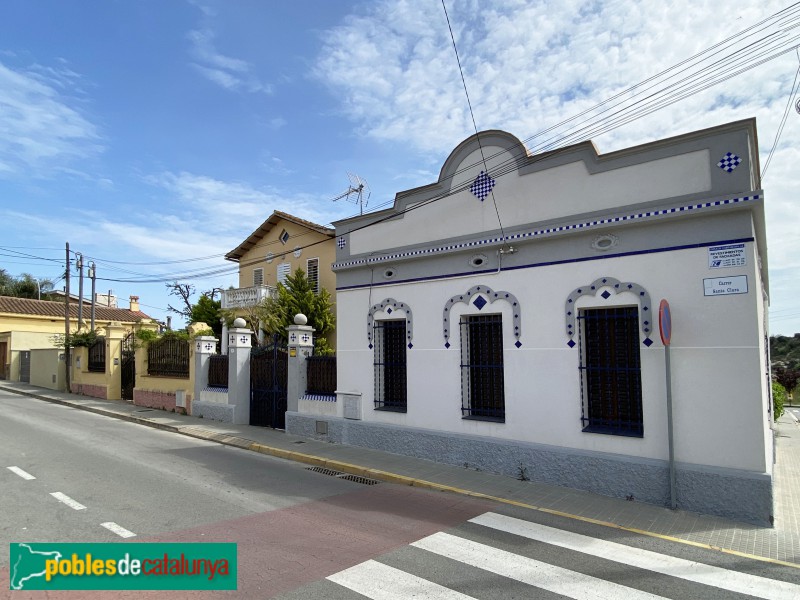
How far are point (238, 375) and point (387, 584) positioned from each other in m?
10.0

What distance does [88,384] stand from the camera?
20.5 metres

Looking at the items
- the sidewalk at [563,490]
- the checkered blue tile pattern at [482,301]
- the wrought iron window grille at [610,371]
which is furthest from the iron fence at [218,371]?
the wrought iron window grille at [610,371]

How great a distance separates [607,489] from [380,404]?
4.53 meters

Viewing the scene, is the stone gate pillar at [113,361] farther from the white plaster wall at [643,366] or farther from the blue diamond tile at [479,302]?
the blue diamond tile at [479,302]

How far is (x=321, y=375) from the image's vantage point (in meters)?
11.4

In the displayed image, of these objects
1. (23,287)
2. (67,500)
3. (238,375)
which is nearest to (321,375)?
(238,375)

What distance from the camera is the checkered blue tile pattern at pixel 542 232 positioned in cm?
629

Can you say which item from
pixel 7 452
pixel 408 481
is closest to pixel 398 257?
pixel 408 481

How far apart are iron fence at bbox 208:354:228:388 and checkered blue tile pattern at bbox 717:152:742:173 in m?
12.5

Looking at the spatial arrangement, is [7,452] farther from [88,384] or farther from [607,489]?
[88,384]

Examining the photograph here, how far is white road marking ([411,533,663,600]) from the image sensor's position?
428cm

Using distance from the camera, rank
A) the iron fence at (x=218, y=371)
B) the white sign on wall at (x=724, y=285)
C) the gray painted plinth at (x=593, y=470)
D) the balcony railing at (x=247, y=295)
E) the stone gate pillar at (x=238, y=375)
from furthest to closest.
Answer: the balcony railing at (x=247, y=295) → the iron fence at (x=218, y=371) → the stone gate pillar at (x=238, y=375) → the white sign on wall at (x=724, y=285) → the gray painted plinth at (x=593, y=470)

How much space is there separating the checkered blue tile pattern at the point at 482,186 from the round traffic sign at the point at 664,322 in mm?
3487

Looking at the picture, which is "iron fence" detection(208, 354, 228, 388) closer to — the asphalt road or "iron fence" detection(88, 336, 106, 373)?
the asphalt road
